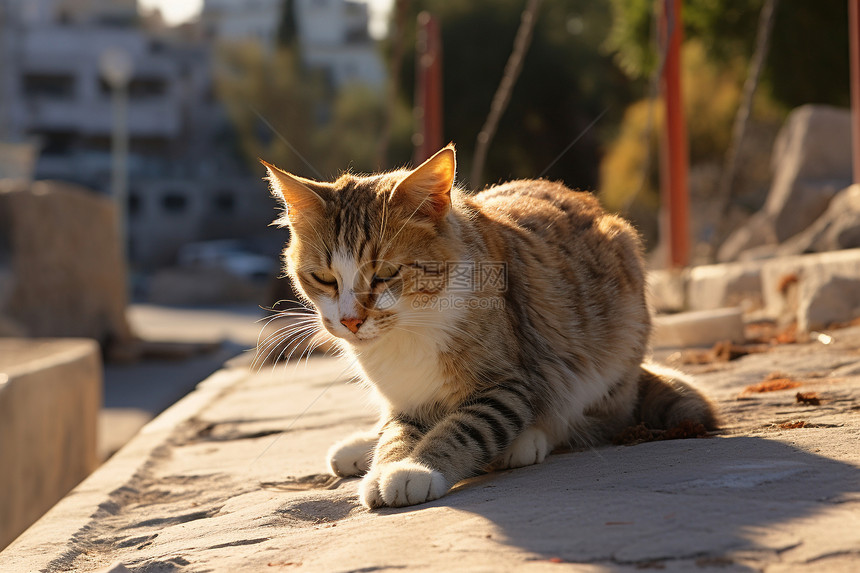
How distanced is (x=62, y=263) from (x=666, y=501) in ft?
43.0

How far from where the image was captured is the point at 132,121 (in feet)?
141

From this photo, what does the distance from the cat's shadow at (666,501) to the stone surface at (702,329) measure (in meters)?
2.44

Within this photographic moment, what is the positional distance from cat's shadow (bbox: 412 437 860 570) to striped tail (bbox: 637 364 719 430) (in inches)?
10.4

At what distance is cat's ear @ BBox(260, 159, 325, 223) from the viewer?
2941 millimetres

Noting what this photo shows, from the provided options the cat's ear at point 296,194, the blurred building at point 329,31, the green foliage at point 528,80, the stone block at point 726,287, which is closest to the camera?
the cat's ear at point 296,194

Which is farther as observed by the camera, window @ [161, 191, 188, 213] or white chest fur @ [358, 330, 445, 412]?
window @ [161, 191, 188, 213]

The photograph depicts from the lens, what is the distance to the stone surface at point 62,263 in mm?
12922

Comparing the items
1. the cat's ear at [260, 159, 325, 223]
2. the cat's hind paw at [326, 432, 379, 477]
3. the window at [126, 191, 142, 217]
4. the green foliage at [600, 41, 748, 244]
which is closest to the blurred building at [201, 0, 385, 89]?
the window at [126, 191, 142, 217]

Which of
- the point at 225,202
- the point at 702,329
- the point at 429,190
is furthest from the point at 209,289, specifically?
the point at 429,190

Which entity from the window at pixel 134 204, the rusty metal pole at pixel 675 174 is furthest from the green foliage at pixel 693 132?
the window at pixel 134 204

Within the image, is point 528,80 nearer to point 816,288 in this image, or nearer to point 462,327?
point 816,288

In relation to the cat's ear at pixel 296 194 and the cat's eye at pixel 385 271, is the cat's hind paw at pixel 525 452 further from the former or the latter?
the cat's ear at pixel 296 194

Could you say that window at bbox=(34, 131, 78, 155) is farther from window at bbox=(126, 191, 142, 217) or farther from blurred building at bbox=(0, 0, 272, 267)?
window at bbox=(126, 191, 142, 217)

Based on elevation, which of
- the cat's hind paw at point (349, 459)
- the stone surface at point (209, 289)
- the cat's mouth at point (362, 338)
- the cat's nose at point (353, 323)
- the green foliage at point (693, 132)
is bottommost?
the stone surface at point (209, 289)
